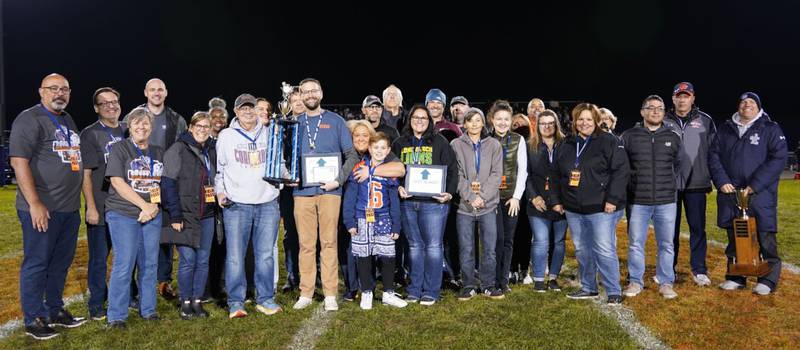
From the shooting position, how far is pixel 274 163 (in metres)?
4.07

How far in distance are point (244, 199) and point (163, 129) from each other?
4.32 ft

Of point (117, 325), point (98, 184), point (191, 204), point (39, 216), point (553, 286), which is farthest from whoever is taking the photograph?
point (553, 286)

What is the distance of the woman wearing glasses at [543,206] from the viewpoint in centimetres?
492

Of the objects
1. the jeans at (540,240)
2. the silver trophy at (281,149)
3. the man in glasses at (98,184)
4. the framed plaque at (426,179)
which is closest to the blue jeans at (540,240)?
the jeans at (540,240)

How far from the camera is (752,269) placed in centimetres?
475

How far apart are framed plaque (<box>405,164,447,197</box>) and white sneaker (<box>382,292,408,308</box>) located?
3.03 ft

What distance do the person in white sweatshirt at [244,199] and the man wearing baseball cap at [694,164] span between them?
3.98m

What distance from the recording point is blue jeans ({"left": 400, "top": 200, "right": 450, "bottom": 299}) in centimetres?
452

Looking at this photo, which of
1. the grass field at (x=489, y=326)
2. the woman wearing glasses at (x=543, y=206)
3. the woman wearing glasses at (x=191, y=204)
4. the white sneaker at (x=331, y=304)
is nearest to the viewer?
the grass field at (x=489, y=326)

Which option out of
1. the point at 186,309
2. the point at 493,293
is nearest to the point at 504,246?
the point at 493,293

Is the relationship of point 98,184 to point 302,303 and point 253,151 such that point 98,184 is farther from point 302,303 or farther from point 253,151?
point 302,303

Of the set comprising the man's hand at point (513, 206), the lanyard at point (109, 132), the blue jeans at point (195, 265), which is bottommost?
the blue jeans at point (195, 265)

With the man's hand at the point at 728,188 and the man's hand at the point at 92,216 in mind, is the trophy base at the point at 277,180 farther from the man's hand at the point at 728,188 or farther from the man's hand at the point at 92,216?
the man's hand at the point at 728,188

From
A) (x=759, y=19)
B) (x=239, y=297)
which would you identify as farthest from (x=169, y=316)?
(x=759, y=19)
